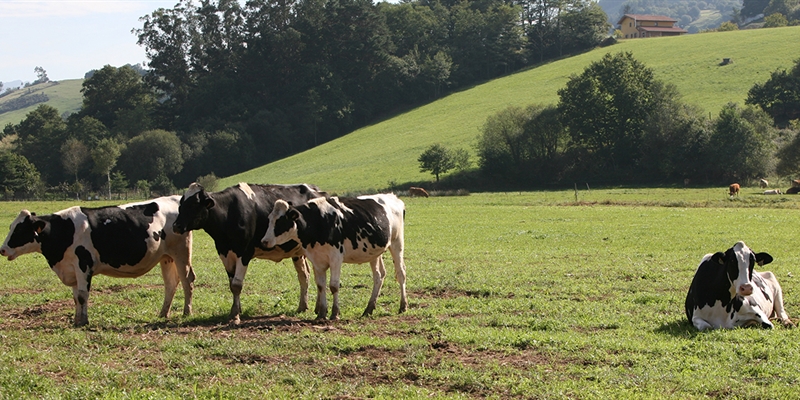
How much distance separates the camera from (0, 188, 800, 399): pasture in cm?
889

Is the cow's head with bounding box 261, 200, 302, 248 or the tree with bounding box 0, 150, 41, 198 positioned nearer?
the cow's head with bounding box 261, 200, 302, 248

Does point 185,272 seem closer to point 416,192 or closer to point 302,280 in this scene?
point 302,280

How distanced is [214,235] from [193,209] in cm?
81

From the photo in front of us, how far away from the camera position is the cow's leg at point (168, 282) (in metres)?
14.3

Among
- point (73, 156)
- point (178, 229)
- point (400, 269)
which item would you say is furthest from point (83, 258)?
point (73, 156)

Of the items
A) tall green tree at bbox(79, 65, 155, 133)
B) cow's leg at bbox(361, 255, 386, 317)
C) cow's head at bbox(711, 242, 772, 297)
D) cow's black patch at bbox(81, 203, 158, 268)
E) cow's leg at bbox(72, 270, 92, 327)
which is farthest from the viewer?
tall green tree at bbox(79, 65, 155, 133)

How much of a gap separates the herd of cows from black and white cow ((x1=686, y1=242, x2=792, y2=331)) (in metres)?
0.29

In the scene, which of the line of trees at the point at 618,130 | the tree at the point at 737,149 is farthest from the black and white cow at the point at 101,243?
the line of trees at the point at 618,130

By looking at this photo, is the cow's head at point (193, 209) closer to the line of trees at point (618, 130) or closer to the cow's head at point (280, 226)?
the cow's head at point (280, 226)

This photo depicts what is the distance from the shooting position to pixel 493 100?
111m

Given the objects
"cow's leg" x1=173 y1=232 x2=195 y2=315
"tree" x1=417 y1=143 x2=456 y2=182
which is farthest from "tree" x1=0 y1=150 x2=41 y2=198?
"cow's leg" x1=173 y1=232 x2=195 y2=315

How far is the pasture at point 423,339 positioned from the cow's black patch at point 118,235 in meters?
1.24

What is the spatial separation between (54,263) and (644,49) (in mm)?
122941

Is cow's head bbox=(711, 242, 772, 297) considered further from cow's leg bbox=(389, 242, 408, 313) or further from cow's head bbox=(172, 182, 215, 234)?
cow's head bbox=(172, 182, 215, 234)
